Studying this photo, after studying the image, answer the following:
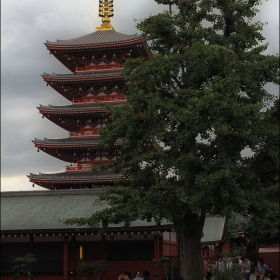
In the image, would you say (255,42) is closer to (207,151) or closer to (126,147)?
(207,151)

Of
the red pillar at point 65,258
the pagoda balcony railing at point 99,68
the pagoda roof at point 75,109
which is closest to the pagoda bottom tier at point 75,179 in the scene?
the pagoda roof at point 75,109

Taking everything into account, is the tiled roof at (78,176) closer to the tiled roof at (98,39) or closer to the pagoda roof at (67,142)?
the pagoda roof at (67,142)

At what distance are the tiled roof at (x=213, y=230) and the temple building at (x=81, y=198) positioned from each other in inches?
3.3

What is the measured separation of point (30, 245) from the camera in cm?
2781

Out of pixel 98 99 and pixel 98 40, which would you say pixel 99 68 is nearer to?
pixel 98 40

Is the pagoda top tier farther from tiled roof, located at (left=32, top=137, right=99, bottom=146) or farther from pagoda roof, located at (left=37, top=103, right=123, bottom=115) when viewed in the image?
tiled roof, located at (left=32, top=137, right=99, bottom=146)

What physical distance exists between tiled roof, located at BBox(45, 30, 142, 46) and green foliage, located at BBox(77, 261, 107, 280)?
1712 centimetres

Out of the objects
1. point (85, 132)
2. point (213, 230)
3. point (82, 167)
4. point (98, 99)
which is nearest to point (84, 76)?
point (98, 99)

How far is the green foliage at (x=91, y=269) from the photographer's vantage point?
2488 cm

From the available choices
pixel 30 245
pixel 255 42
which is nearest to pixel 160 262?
pixel 30 245

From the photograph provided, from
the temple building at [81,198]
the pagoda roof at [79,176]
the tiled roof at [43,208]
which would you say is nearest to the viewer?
the temple building at [81,198]

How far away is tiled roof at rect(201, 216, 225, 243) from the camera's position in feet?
136

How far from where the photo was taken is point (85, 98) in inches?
1487

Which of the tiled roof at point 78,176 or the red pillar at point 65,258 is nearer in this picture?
the red pillar at point 65,258
